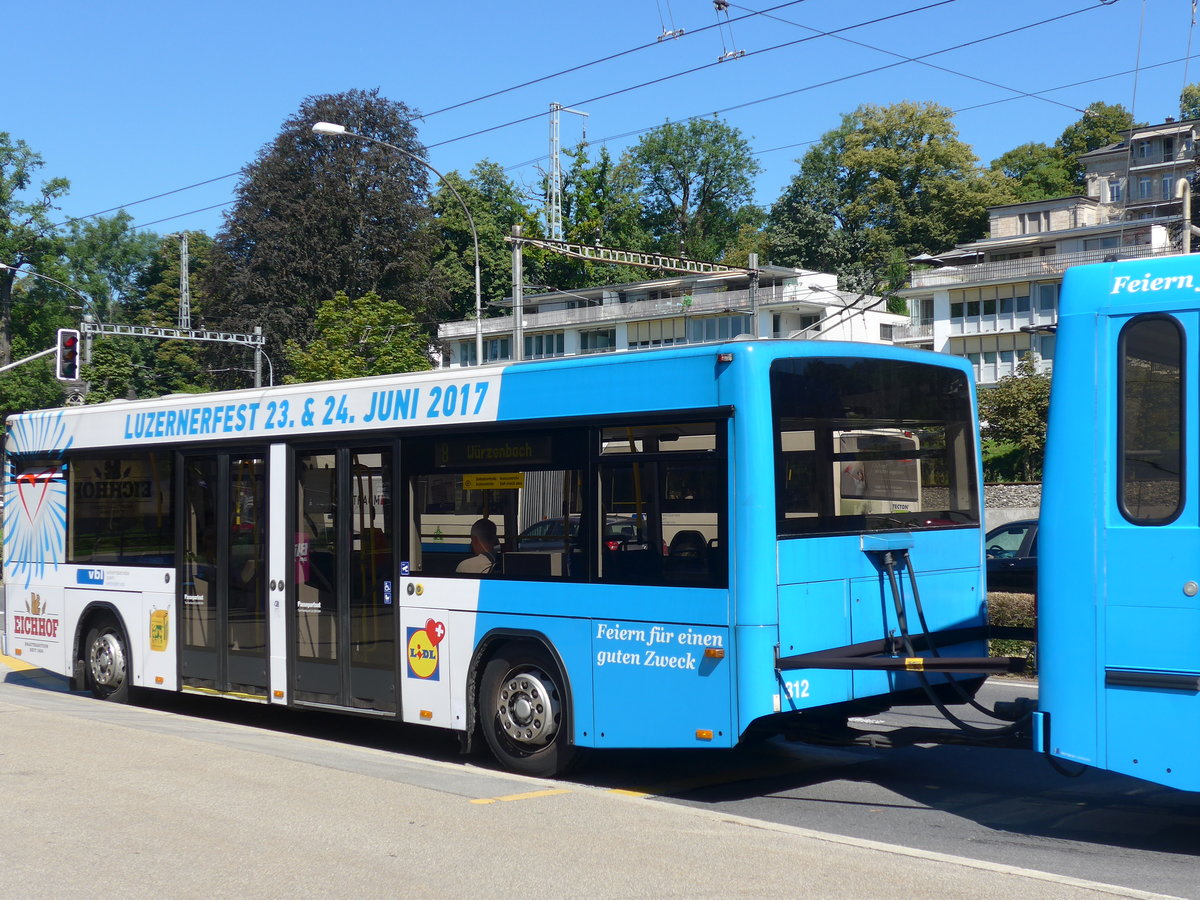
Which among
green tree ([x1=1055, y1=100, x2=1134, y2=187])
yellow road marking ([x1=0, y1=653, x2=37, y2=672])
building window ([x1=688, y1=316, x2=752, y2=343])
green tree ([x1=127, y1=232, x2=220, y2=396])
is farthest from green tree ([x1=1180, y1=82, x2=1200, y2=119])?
yellow road marking ([x1=0, y1=653, x2=37, y2=672])

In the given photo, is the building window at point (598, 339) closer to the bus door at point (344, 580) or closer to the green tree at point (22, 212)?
the green tree at point (22, 212)

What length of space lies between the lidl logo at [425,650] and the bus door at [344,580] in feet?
0.70

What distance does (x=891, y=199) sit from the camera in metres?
84.7

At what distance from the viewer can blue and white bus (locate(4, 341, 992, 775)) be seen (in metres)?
8.11

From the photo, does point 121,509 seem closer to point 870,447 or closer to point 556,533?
point 556,533

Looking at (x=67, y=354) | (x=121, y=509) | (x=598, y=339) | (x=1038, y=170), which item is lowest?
(x=121, y=509)

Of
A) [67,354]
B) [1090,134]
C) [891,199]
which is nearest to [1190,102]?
[1090,134]

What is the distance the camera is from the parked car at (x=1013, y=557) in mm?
16109

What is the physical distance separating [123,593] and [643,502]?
22.9ft

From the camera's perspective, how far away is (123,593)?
520 inches

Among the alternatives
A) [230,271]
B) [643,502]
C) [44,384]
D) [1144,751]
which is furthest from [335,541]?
[44,384]

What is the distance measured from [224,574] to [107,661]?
2.38 metres

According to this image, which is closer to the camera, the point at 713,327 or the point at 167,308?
the point at 713,327

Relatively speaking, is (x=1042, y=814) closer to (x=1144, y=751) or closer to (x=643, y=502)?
(x=1144, y=751)
